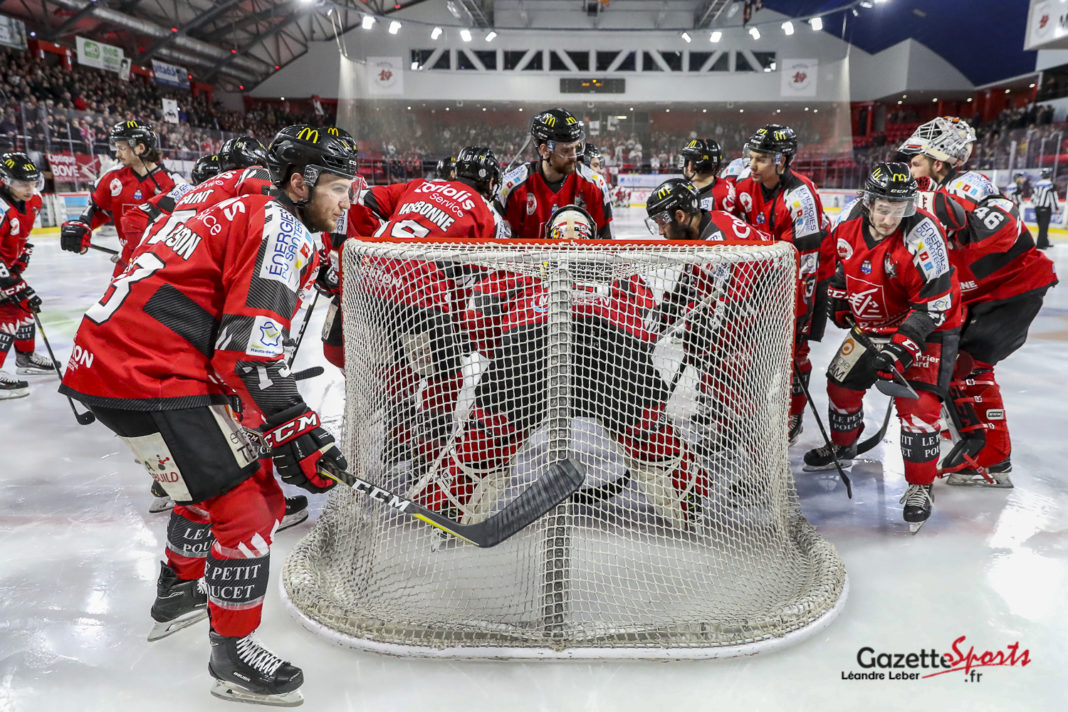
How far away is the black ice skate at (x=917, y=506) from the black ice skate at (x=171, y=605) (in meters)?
2.09

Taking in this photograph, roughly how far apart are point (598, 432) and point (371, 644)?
30.2 inches

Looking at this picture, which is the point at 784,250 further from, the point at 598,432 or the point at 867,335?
the point at 867,335

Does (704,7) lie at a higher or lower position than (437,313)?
higher

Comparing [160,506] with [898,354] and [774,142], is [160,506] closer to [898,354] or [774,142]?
[898,354]

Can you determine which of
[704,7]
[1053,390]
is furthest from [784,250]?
[704,7]

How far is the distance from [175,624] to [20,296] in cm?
279

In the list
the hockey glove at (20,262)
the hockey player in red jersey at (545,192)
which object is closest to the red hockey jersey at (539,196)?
the hockey player in red jersey at (545,192)

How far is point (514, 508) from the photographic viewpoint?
5.21ft

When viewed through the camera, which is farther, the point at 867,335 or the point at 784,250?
the point at 867,335

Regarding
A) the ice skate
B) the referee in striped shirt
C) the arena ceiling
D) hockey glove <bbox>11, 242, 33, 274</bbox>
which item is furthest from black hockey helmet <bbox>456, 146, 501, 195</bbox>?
the arena ceiling

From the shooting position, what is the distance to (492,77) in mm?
19906

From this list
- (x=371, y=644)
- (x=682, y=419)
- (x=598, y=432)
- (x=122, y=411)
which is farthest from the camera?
(x=682, y=419)

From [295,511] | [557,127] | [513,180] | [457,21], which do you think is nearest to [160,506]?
[295,511]

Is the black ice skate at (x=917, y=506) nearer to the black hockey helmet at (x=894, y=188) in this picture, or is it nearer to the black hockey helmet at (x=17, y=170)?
the black hockey helmet at (x=894, y=188)
